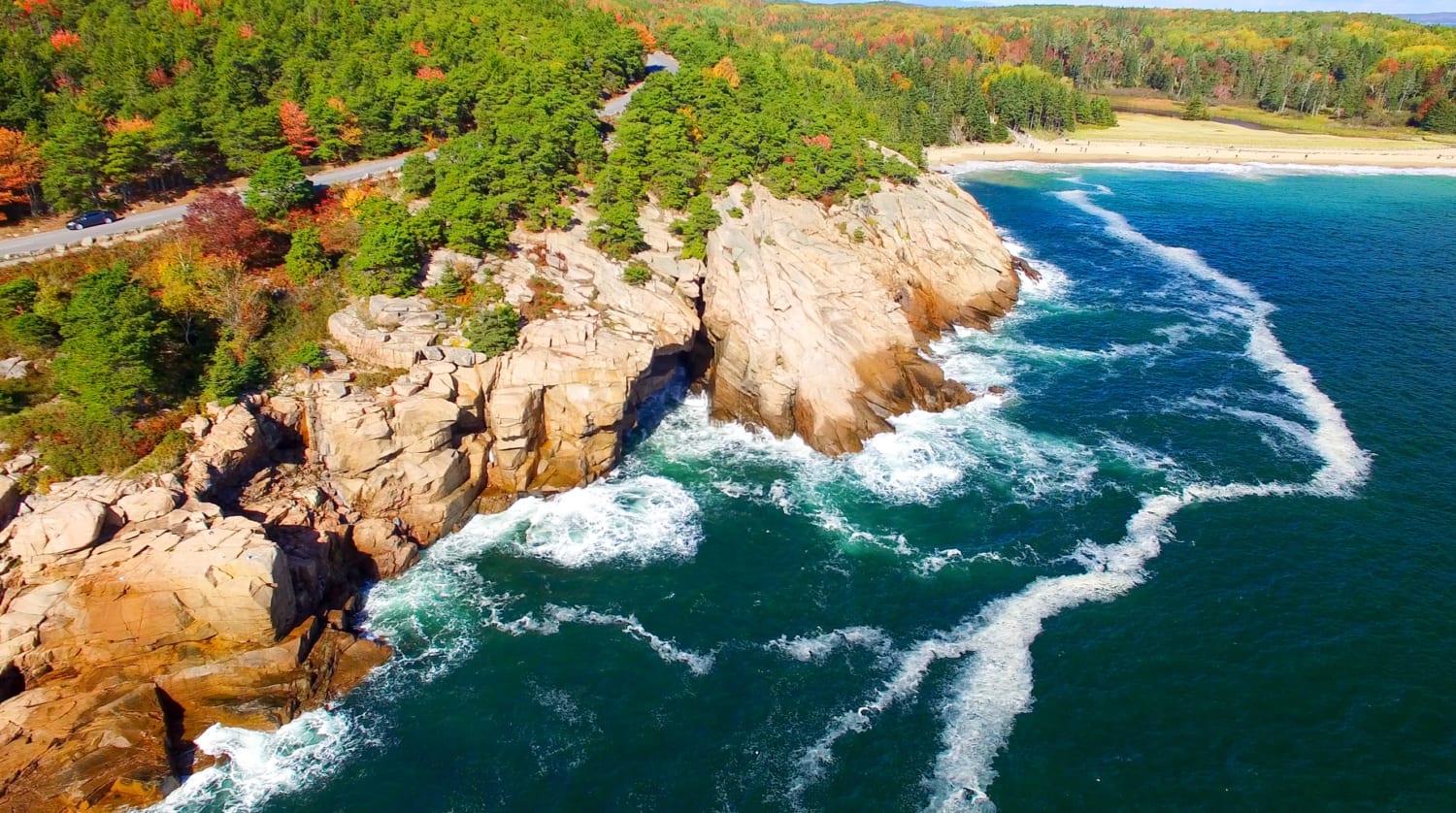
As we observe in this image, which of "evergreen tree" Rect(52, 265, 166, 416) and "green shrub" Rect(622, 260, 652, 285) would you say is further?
"green shrub" Rect(622, 260, 652, 285)

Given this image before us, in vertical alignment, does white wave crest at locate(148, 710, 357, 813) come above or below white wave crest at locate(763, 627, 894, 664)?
below

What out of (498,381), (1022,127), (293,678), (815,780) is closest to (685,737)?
(815,780)

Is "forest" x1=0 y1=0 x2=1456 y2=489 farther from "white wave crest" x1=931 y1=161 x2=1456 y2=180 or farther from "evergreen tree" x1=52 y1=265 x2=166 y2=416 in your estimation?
"white wave crest" x1=931 y1=161 x2=1456 y2=180

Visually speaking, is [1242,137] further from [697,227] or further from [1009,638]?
[1009,638]

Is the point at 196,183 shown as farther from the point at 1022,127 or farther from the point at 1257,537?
the point at 1022,127

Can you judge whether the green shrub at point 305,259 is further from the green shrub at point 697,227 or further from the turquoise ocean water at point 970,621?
the green shrub at point 697,227

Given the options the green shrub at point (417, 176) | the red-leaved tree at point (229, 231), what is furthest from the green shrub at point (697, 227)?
the red-leaved tree at point (229, 231)

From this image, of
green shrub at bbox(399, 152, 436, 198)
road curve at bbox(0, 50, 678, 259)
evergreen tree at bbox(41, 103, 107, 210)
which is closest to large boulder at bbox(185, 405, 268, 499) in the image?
road curve at bbox(0, 50, 678, 259)
